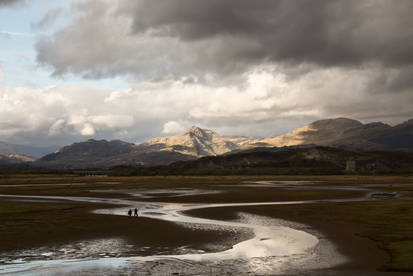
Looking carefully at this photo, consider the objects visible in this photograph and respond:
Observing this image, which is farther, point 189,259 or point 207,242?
point 207,242

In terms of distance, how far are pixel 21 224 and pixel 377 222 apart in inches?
1801

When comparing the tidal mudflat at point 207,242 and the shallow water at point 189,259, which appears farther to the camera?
the tidal mudflat at point 207,242

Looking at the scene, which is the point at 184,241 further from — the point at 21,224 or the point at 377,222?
the point at 377,222

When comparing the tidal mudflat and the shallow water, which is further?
the tidal mudflat

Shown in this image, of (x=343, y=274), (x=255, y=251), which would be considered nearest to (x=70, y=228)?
(x=255, y=251)

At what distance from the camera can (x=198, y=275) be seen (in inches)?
1061

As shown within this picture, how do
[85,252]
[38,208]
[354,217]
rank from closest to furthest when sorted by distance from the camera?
[85,252]
[354,217]
[38,208]

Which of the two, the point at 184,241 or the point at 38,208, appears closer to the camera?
the point at 184,241

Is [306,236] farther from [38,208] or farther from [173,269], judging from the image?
[38,208]

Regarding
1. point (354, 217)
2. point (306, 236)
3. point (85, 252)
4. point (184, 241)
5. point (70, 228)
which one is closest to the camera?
point (85, 252)

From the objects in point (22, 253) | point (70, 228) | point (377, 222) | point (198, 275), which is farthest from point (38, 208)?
point (377, 222)

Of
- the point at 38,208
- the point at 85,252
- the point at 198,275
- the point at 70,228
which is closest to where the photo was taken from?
the point at 198,275

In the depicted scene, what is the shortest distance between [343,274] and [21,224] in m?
39.5

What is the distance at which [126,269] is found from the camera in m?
28.6
